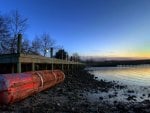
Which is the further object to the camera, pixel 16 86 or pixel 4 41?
pixel 4 41

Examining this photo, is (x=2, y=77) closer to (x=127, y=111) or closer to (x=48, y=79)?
(x=127, y=111)

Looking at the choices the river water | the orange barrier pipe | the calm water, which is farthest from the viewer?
the calm water

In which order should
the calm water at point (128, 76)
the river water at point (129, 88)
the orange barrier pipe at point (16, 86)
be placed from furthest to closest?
the calm water at point (128, 76) → the river water at point (129, 88) → the orange barrier pipe at point (16, 86)

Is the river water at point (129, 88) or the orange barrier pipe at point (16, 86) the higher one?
the orange barrier pipe at point (16, 86)

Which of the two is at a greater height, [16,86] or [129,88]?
[16,86]

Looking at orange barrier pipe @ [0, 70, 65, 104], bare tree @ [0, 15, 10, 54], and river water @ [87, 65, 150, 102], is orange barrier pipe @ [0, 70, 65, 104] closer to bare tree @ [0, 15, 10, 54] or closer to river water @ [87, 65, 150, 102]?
river water @ [87, 65, 150, 102]

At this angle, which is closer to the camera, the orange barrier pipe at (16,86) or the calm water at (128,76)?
the orange barrier pipe at (16,86)

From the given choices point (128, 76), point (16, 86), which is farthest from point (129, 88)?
point (128, 76)

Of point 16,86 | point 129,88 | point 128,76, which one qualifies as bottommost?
point 129,88

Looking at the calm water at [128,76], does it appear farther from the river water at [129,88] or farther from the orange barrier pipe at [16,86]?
the orange barrier pipe at [16,86]

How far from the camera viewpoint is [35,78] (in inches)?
500

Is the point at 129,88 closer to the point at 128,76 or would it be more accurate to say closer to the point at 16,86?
the point at 16,86

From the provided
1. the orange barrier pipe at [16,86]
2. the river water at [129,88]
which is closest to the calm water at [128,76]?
the river water at [129,88]

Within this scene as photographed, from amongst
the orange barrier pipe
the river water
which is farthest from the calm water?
the orange barrier pipe
